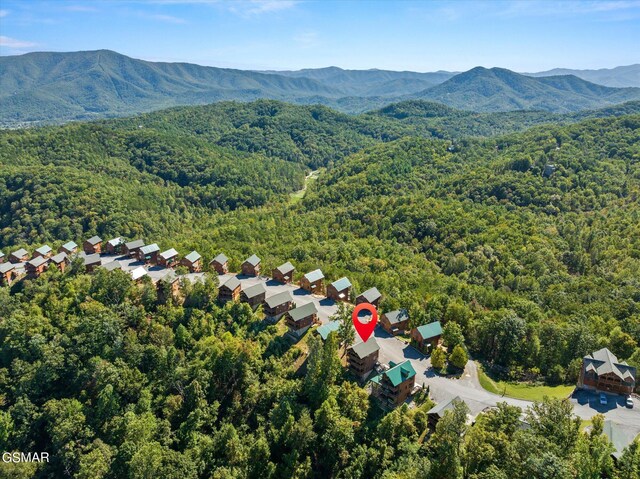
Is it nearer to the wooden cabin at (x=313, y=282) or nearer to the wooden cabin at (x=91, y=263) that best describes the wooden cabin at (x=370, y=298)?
the wooden cabin at (x=313, y=282)

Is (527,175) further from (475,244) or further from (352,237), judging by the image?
(352,237)

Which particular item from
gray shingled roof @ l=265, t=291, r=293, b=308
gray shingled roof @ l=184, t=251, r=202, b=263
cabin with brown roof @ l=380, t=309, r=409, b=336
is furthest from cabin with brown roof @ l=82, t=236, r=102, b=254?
cabin with brown roof @ l=380, t=309, r=409, b=336

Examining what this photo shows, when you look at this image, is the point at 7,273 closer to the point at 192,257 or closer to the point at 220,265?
the point at 192,257

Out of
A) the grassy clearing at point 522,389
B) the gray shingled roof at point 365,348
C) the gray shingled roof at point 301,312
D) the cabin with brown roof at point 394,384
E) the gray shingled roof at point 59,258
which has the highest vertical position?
the gray shingled roof at point 59,258

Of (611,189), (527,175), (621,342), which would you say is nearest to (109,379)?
(621,342)

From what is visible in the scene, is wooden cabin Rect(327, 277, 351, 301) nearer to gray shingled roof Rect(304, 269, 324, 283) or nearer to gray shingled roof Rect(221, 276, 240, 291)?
gray shingled roof Rect(304, 269, 324, 283)

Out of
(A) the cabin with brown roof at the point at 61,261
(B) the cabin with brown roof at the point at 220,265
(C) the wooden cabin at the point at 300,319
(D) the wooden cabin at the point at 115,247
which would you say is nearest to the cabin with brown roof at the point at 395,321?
(C) the wooden cabin at the point at 300,319
